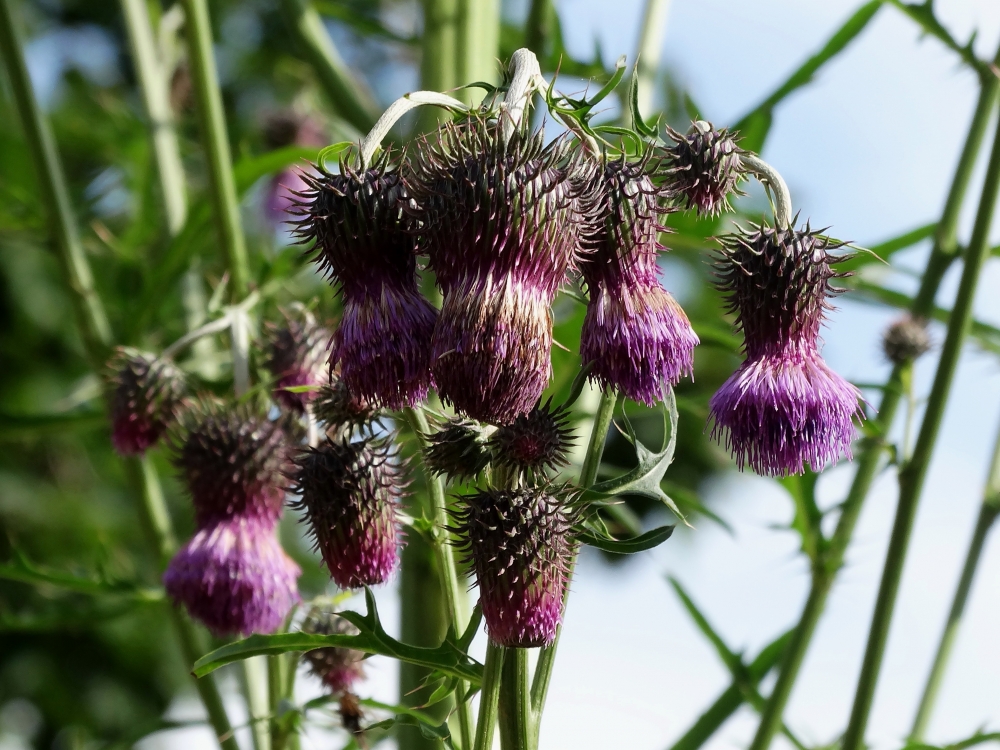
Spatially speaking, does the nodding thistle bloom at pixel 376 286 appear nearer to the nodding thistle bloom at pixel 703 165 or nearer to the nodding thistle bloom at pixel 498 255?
the nodding thistle bloom at pixel 498 255

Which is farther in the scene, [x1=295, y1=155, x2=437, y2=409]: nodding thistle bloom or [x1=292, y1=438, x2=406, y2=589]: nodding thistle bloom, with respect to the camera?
[x1=292, y1=438, x2=406, y2=589]: nodding thistle bloom

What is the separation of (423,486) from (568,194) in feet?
2.81

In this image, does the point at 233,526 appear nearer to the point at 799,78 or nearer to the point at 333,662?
the point at 333,662

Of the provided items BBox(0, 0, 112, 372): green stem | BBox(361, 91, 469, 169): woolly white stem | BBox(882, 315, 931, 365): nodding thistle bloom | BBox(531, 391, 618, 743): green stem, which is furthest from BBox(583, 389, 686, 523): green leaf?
BBox(0, 0, 112, 372): green stem

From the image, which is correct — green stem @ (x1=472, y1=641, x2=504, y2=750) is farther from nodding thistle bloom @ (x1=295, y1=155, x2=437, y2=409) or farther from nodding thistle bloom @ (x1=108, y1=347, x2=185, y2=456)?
nodding thistle bloom @ (x1=108, y1=347, x2=185, y2=456)

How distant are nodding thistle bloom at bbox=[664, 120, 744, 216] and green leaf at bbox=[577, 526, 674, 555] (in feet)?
1.31

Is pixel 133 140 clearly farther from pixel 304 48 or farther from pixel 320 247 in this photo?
pixel 320 247

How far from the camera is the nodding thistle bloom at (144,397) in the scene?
2184 millimetres

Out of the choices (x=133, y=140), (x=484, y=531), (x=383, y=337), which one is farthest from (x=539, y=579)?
(x=133, y=140)

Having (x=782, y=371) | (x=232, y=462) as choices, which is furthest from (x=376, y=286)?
(x=232, y=462)

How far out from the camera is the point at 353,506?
1.46 meters

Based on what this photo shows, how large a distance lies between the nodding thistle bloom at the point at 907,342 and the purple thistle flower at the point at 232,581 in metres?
1.46

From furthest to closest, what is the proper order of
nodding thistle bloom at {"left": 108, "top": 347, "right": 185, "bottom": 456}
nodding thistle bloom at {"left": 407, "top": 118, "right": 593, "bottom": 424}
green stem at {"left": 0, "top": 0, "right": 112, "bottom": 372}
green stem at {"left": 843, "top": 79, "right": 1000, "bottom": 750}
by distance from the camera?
green stem at {"left": 0, "top": 0, "right": 112, "bottom": 372}
nodding thistle bloom at {"left": 108, "top": 347, "right": 185, "bottom": 456}
green stem at {"left": 843, "top": 79, "right": 1000, "bottom": 750}
nodding thistle bloom at {"left": 407, "top": 118, "right": 593, "bottom": 424}

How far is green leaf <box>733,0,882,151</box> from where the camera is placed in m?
2.51
